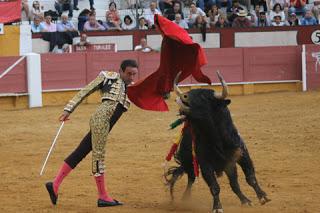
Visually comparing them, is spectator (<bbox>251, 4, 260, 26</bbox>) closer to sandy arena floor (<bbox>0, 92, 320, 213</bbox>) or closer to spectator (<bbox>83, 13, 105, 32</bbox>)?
spectator (<bbox>83, 13, 105, 32</bbox>)

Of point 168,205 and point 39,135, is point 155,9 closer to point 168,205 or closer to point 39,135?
point 39,135

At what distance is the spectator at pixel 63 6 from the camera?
1802 centimetres

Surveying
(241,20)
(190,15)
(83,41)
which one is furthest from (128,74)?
(241,20)

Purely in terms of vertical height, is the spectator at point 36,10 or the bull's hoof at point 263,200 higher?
the spectator at point 36,10

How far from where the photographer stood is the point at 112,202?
20.5 ft

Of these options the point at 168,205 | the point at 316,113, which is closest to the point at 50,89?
the point at 316,113

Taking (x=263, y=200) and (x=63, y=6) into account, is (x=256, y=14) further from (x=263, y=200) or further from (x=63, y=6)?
(x=263, y=200)

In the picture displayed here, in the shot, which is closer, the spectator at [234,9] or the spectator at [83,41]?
the spectator at [83,41]

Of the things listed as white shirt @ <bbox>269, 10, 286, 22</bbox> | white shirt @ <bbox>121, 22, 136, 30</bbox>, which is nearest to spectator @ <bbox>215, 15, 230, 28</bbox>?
white shirt @ <bbox>269, 10, 286, 22</bbox>

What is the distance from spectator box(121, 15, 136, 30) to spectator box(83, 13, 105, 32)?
733 millimetres

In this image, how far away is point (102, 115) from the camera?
618 centimetres

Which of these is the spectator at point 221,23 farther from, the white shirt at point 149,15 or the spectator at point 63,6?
the spectator at point 63,6

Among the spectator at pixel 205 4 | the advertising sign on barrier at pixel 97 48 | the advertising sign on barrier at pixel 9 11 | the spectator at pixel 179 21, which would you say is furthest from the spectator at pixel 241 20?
the advertising sign on barrier at pixel 9 11

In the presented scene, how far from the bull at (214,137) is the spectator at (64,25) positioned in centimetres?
1107
